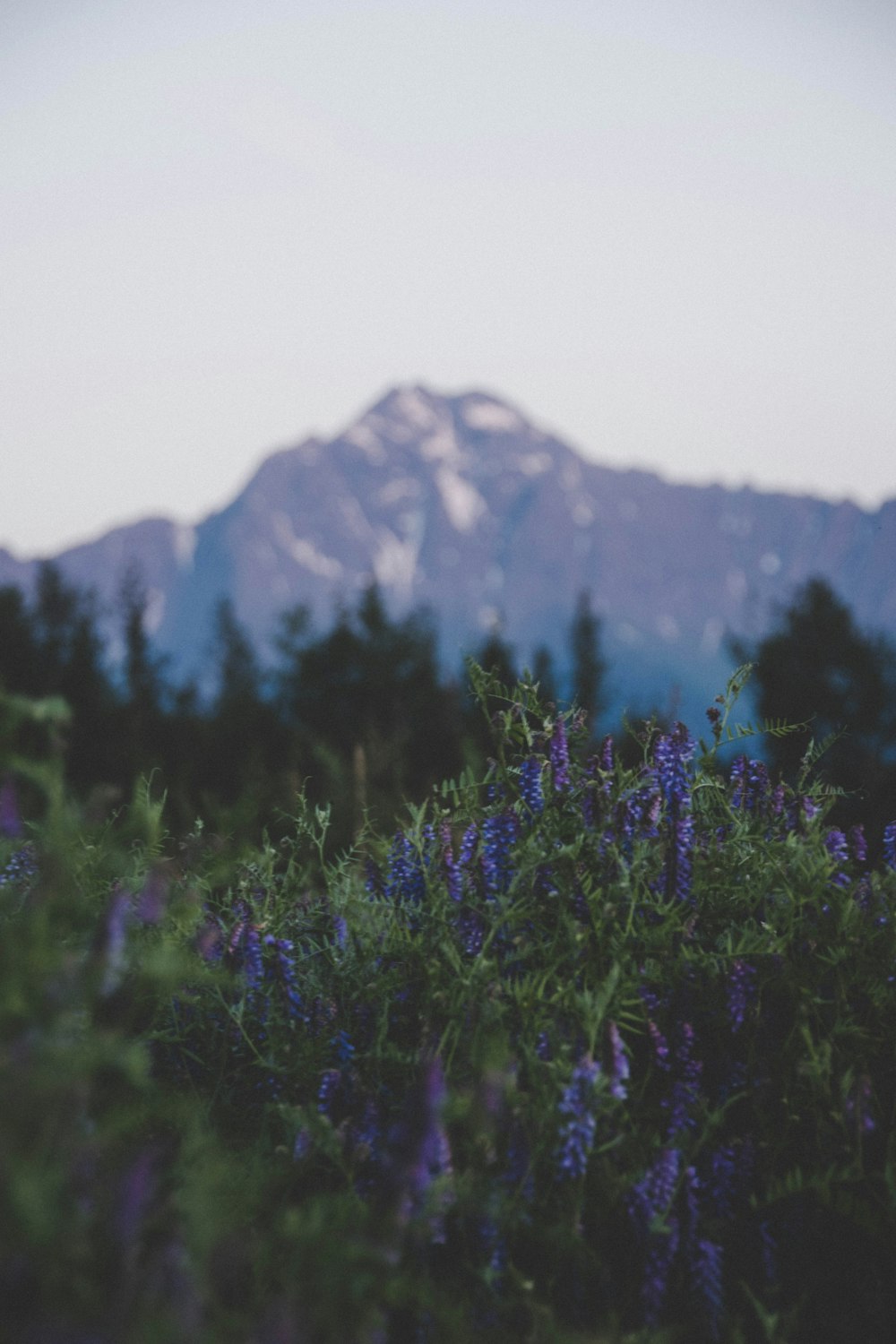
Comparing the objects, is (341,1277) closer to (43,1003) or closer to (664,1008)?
(43,1003)

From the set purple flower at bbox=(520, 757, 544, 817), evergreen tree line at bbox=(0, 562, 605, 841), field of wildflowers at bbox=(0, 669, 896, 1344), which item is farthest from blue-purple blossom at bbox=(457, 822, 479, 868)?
evergreen tree line at bbox=(0, 562, 605, 841)

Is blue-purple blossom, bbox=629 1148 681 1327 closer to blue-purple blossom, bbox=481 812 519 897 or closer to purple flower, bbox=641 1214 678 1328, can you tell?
purple flower, bbox=641 1214 678 1328

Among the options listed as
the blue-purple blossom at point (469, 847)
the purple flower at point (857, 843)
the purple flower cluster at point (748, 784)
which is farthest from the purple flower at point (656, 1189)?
the purple flower cluster at point (748, 784)

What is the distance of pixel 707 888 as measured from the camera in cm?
260

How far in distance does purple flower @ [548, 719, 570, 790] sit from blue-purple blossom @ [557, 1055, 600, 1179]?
0.77m

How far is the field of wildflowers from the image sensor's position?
4.79 ft

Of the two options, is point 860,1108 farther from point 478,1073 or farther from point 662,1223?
point 478,1073

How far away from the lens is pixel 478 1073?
2035 mm

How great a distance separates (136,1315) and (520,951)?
1.07 metres

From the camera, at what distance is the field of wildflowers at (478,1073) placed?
1.46 meters

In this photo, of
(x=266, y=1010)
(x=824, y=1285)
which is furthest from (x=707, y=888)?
(x=266, y=1010)

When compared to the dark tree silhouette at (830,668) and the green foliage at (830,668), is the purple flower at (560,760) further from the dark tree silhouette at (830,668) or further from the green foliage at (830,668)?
the dark tree silhouette at (830,668)

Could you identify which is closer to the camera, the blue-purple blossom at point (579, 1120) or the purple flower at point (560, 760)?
the blue-purple blossom at point (579, 1120)

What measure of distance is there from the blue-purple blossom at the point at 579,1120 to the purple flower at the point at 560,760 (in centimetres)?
77
